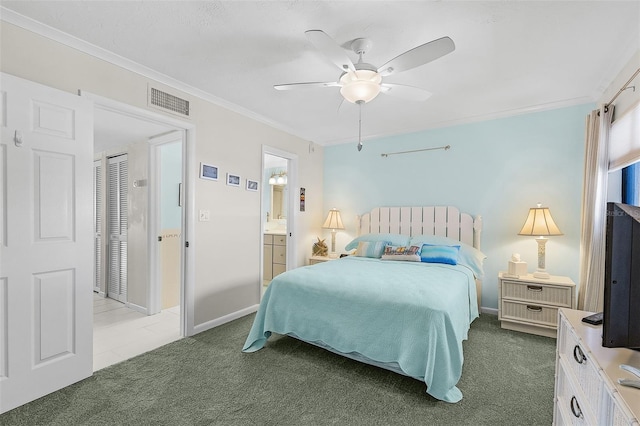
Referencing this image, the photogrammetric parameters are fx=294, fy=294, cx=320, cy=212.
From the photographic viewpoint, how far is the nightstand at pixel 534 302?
113 inches

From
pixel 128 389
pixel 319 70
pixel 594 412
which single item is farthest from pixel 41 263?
pixel 594 412

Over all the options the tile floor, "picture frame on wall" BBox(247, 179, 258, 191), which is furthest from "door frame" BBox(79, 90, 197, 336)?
"picture frame on wall" BBox(247, 179, 258, 191)

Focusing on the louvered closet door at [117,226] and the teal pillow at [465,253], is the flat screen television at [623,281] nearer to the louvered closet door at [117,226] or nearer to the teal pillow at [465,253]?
the teal pillow at [465,253]

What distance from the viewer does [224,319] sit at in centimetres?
334

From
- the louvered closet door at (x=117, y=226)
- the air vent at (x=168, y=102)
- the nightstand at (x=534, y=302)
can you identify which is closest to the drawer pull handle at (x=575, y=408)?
the nightstand at (x=534, y=302)

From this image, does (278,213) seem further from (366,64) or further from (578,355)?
(578,355)

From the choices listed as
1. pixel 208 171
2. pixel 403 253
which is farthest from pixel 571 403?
pixel 208 171

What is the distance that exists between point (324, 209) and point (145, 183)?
2.69 meters

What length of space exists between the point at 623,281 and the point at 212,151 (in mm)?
3249

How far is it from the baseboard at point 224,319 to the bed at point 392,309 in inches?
29.2

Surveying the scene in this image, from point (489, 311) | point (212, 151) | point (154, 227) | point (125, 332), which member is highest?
point (212, 151)

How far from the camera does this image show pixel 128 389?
6.75ft

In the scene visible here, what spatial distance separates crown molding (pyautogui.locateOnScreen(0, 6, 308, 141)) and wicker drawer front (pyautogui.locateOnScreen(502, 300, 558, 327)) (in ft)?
12.0

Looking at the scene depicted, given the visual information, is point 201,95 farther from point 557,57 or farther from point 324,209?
point 557,57
